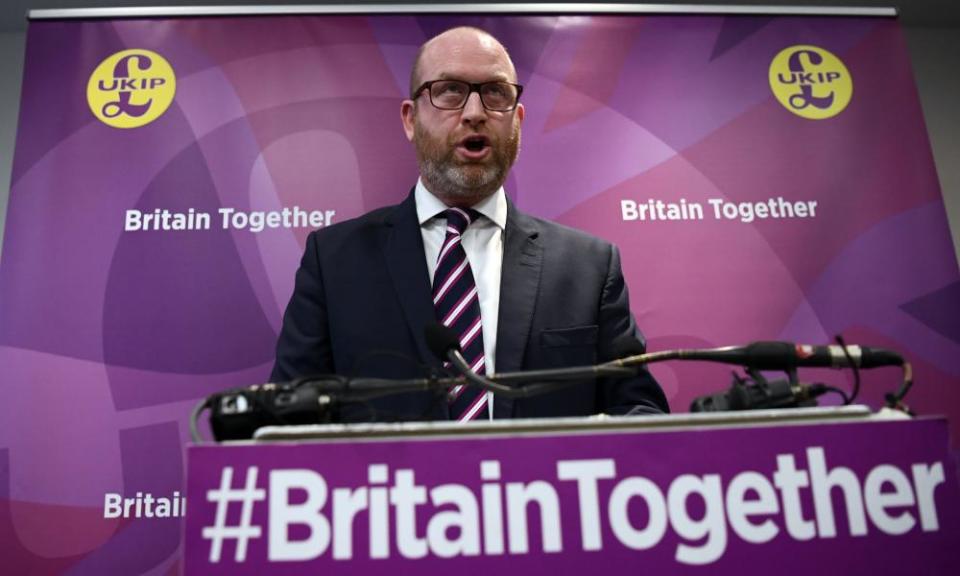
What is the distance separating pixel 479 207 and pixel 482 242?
0.10 meters

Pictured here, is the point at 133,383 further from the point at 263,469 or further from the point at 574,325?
the point at 263,469

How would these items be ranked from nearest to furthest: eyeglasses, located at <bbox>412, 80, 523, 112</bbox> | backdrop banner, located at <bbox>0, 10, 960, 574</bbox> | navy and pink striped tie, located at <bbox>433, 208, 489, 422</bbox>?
navy and pink striped tie, located at <bbox>433, 208, 489, 422</bbox> < eyeglasses, located at <bbox>412, 80, 523, 112</bbox> < backdrop banner, located at <bbox>0, 10, 960, 574</bbox>

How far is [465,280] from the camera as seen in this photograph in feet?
5.79

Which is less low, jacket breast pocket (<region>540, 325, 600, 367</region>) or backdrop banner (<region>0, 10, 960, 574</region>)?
backdrop banner (<region>0, 10, 960, 574</region>)

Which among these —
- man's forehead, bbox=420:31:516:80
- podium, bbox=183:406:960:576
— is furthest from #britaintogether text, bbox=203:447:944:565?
man's forehead, bbox=420:31:516:80

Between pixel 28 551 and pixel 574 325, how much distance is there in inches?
65.5

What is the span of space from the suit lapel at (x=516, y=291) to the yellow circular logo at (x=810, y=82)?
4.33ft

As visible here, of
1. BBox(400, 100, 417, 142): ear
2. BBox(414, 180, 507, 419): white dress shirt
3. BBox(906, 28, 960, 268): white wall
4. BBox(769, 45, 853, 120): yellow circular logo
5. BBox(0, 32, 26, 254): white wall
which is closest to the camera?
BBox(414, 180, 507, 419): white dress shirt

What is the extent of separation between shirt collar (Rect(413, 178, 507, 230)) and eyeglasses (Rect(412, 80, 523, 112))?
0.71 feet

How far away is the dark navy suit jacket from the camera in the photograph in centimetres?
169

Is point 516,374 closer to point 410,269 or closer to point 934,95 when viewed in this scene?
point 410,269

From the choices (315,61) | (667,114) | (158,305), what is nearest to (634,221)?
(667,114)

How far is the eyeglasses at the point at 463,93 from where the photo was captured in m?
1.88

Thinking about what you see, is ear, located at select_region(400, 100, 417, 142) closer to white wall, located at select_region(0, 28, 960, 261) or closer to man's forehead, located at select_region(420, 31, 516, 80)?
man's forehead, located at select_region(420, 31, 516, 80)
